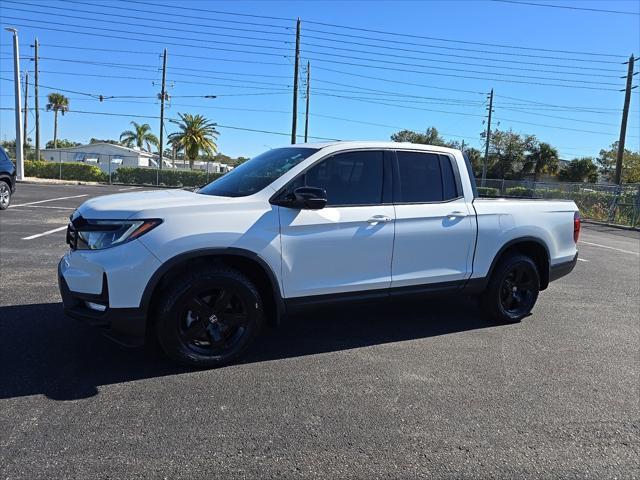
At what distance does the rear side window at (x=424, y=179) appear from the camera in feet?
15.8

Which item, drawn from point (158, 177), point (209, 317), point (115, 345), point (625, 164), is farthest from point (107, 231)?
point (625, 164)

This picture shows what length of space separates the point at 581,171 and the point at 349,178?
6463 centimetres

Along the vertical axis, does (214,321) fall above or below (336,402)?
above

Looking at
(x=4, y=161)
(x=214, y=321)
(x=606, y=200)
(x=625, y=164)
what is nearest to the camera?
(x=214, y=321)

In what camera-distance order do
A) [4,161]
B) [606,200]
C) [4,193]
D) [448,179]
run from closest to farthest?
[448,179] < [4,161] < [4,193] < [606,200]

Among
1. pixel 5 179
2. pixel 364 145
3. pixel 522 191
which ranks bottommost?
pixel 5 179

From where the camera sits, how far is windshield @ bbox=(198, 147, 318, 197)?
4367 millimetres

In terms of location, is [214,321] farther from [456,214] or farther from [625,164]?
[625,164]

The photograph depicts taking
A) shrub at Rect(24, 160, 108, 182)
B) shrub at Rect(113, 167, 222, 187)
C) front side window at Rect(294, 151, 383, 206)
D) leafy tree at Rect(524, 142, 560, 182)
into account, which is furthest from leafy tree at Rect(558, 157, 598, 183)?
front side window at Rect(294, 151, 383, 206)

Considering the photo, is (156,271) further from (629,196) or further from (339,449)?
(629,196)

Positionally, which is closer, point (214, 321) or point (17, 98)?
point (214, 321)

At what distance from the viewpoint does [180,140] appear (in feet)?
180

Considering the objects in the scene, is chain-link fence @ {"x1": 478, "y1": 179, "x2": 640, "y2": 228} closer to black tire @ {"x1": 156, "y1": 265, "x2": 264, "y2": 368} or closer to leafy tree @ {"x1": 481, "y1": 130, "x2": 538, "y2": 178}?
black tire @ {"x1": 156, "y1": 265, "x2": 264, "y2": 368}

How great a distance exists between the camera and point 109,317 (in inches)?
142
